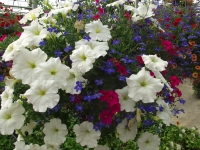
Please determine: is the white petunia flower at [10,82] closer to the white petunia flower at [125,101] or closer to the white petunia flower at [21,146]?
the white petunia flower at [21,146]

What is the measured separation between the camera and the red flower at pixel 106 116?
149 cm

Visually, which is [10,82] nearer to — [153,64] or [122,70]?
[122,70]

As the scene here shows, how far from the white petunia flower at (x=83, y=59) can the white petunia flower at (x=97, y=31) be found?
15cm

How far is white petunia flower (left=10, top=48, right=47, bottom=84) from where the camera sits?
4.93ft

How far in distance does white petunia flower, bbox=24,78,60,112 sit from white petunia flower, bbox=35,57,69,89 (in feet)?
0.15

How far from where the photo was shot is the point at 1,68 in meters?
3.38

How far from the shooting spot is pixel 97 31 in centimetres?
167

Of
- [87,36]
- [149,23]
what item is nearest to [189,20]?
[149,23]

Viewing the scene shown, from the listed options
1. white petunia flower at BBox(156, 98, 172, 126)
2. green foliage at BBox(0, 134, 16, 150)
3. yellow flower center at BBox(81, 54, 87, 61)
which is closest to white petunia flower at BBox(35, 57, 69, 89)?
yellow flower center at BBox(81, 54, 87, 61)

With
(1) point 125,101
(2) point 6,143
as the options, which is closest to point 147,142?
(1) point 125,101

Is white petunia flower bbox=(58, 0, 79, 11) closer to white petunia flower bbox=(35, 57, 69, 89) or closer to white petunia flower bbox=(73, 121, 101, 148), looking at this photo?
white petunia flower bbox=(35, 57, 69, 89)

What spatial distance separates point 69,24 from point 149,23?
64 cm

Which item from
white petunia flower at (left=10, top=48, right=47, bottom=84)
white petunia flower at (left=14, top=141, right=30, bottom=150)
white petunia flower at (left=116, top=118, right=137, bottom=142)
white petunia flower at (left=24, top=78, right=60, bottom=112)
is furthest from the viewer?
white petunia flower at (left=14, top=141, right=30, bottom=150)

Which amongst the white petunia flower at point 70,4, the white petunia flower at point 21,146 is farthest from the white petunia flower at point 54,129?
the white petunia flower at point 70,4
